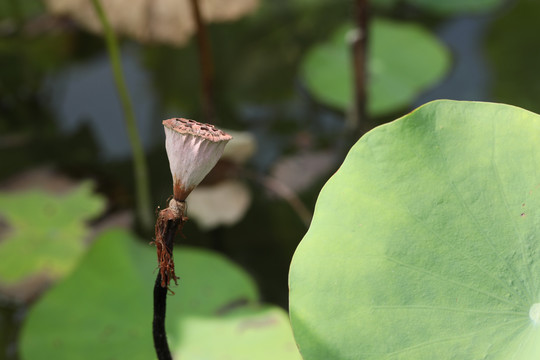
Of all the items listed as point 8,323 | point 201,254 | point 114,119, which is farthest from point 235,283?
point 114,119

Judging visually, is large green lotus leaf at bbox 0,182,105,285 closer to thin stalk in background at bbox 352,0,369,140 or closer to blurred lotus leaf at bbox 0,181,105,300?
blurred lotus leaf at bbox 0,181,105,300

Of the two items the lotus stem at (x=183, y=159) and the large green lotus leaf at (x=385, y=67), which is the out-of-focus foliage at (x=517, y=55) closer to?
the large green lotus leaf at (x=385, y=67)

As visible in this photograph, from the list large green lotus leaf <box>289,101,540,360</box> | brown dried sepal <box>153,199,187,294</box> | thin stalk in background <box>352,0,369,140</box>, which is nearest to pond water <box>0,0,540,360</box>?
thin stalk in background <box>352,0,369,140</box>

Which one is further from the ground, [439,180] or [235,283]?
[439,180]

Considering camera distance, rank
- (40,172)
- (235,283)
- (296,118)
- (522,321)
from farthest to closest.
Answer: (296,118) → (40,172) → (235,283) → (522,321)

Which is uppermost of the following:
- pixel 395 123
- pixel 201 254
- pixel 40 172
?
pixel 395 123

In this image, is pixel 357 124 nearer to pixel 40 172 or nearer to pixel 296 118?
pixel 296 118
